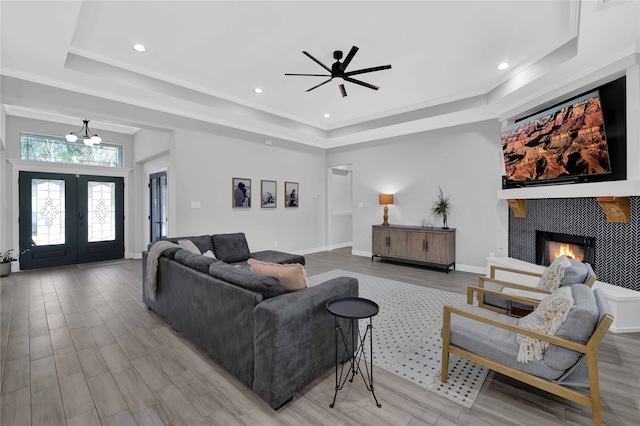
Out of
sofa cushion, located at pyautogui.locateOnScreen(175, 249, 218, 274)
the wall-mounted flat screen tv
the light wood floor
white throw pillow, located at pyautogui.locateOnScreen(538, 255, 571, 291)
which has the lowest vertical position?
the light wood floor

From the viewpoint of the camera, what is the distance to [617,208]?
3295mm

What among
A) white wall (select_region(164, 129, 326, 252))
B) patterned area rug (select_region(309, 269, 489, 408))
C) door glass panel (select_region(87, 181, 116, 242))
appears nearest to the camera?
patterned area rug (select_region(309, 269, 489, 408))

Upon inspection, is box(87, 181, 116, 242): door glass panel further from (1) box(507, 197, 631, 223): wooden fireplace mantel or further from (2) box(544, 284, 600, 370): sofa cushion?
(1) box(507, 197, 631, 223): wooden fireplace mantel

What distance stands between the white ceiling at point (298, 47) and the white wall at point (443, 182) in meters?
0.73

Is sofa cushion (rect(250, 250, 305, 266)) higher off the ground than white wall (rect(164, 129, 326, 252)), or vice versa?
white wall (rect(164, 129, 326, 252))

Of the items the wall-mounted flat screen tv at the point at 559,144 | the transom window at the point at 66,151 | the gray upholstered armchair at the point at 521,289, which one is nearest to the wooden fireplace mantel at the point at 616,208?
the wall-mounted flat screen tv at the point at 559,144

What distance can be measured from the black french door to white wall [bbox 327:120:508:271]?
608 centimetres

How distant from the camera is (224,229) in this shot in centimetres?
596

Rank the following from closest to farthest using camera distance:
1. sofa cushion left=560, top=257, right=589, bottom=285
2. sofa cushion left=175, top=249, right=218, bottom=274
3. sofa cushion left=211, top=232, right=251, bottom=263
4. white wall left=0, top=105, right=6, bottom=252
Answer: sofa cushion left=560, top=257, right=589, bottom=285, sofa cushion left=175, top=249, right=218, bottom=274, sofa cushion left=211, top=232, right=251, bottom=263, white wall left=0, top=105, right=6, bottom=252

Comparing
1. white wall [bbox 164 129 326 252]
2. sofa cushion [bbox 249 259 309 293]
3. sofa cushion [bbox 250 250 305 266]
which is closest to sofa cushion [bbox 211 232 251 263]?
sofa cushion [bbox 250 250 305 266]

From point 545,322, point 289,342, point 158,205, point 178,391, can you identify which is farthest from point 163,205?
point 545,322

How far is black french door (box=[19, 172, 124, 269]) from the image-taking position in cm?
579

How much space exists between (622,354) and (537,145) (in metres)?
2.77

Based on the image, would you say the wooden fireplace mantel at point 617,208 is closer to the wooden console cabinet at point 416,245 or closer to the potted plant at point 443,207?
the wooden console cabinet at point 416,245
